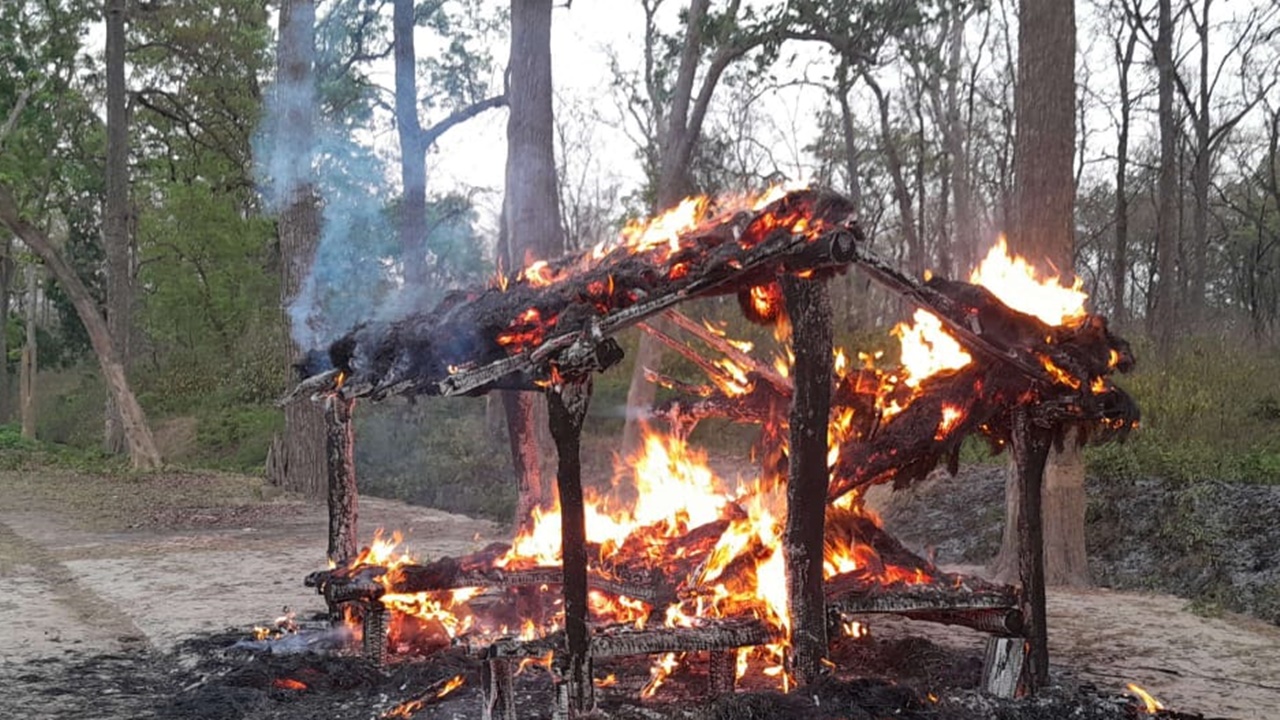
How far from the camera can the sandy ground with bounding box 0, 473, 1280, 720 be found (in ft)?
22.0

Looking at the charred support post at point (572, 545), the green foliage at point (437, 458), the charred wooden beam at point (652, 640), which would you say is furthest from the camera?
the green foliage at point (437, 458)

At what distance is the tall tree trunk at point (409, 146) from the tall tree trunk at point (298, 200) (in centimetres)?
458

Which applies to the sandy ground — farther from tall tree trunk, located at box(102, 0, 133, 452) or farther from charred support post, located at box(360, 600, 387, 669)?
tall tree trunk, located at box(102, 0, 133, 452)

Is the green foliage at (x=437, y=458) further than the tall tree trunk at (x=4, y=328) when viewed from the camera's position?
No

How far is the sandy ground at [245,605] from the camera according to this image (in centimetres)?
670

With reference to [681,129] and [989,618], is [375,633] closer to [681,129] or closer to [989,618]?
[989,618]

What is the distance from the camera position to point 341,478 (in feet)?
22.0

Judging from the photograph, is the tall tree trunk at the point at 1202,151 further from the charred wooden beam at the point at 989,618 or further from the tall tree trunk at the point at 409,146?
the charred wooden beam at the point at 989,618

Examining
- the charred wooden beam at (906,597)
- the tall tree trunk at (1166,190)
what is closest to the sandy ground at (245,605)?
the charred wooden beam at (906,597)

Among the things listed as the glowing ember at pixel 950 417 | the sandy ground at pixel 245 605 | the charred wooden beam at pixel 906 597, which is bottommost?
the sandy ground at pixel 245 605

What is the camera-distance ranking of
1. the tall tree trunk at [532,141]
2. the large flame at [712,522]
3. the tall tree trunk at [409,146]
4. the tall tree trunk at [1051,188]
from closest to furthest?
the large flame at [712,522] < the tall tree trunk at [1051,188] < the tall tree trunk at [532,141] < the tall tree trunk at [409,146]

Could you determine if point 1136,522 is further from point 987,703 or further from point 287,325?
point 287,325

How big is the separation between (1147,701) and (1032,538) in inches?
37.6

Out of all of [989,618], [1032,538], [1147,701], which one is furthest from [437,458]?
[1147,701]
